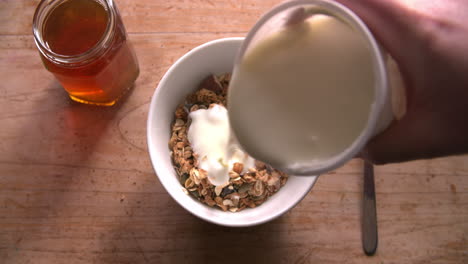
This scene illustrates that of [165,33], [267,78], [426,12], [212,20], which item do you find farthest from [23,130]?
[426,12]

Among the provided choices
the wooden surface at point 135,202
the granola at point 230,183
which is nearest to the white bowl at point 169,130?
the granola at point 230,183

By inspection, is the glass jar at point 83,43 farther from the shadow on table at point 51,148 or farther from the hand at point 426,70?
the hand at point 426,70

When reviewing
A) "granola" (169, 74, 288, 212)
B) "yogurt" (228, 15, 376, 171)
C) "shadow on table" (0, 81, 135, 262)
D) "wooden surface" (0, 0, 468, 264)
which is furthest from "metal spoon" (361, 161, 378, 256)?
"shadow on table" (0, 81, 135, 262)

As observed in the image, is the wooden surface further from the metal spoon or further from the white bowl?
the white bowl

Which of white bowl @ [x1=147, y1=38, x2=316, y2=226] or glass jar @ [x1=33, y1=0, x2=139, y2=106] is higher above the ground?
glass jar @ [x1=33, y1=0, x2=139, y2=106]

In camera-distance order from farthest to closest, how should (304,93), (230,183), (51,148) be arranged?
(51,148)
(230,183)
(304,93)

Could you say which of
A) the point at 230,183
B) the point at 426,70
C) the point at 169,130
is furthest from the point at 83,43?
the point at 426,70

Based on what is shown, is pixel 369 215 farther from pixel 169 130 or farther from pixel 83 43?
pixel 83 43
